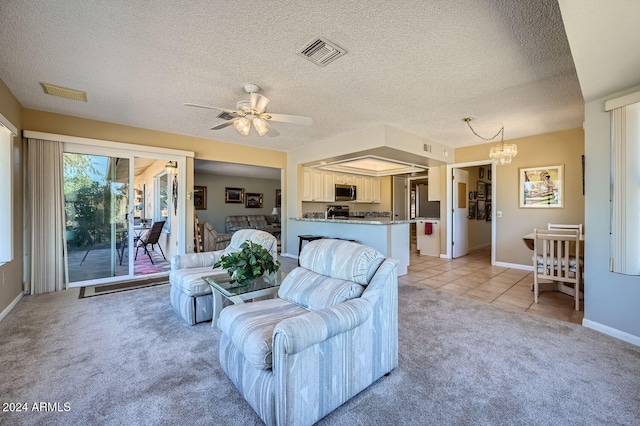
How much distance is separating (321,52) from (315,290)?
2.04 metres

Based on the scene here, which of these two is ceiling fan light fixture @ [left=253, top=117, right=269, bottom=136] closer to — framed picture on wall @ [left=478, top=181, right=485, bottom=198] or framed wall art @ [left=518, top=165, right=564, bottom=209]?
framed wall art @ [left=518, top=165, right=564, bottom=209]

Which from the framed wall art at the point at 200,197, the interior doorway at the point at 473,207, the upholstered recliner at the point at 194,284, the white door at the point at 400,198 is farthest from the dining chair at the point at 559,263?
the framed wall art at the point at 200,197

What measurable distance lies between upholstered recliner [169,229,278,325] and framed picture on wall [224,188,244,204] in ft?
19.9

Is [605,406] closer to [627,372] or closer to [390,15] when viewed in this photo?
[627,372]

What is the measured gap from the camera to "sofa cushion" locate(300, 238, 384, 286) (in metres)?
1.90

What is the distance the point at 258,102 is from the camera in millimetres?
2828

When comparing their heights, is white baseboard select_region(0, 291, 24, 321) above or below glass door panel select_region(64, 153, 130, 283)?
below

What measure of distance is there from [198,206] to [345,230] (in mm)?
5504

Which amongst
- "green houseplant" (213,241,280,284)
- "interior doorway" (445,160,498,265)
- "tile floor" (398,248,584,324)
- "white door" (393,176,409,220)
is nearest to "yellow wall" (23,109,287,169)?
"green houseplant" (213,241,280,284)

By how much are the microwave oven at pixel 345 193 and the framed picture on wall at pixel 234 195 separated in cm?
392

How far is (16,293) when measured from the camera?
132 inches

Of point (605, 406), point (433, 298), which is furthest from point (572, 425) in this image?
→ point (433, 298)

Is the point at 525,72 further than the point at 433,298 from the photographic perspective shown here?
No

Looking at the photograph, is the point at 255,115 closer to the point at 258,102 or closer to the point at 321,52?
the point at 258,102
